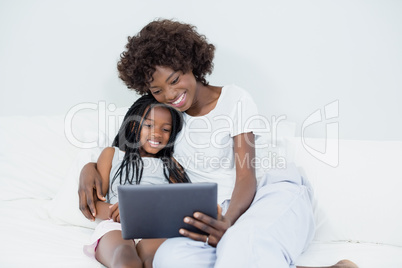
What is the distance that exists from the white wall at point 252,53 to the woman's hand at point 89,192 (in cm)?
67

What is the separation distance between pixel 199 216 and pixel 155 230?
5.0 inches

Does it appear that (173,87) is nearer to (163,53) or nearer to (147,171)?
(163,53)

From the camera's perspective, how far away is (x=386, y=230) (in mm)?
1366

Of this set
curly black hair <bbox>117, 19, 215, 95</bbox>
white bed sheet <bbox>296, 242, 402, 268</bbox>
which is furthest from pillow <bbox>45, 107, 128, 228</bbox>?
white bed sheet <bbox>296, 242, 402, 268</bbox>

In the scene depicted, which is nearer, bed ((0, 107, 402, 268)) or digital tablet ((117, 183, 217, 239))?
digital tablet ((117, 183, 217, 239))

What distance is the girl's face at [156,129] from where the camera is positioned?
4.86 ft

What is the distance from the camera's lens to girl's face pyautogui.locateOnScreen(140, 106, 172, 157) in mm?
1481

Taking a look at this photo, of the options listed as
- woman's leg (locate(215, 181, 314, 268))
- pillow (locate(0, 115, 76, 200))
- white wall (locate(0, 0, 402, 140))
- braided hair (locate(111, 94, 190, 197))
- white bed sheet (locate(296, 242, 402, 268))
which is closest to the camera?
woman's leg (locate(215, 181, 314, 268))

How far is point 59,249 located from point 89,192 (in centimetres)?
20

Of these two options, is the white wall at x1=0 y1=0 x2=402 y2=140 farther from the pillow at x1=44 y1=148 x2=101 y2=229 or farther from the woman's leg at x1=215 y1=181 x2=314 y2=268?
the woman's leg at x1=215 y1=181 x2=314 y2=268

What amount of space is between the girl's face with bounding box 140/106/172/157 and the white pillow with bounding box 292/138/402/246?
21.3 inches

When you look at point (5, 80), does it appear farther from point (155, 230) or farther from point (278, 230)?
point (278, 230)

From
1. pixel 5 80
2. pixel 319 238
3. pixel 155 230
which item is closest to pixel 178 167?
pixel 155 230

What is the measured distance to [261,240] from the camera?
39.0 inches
